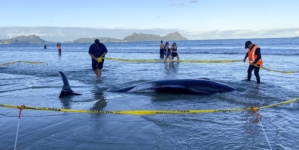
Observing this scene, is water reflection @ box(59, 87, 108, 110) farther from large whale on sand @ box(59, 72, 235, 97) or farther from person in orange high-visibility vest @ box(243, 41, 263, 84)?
person in orange high-visibility vest @ box(243, 41, 263, 84)

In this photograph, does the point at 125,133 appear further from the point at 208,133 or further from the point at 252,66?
the point at 252,66

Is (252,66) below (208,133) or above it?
above

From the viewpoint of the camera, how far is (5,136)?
534 cm

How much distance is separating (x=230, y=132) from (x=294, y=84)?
6.94 meters

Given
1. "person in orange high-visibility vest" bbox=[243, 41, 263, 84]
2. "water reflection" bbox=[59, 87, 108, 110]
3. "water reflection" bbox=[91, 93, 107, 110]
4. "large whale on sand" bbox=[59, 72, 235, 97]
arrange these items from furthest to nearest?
1. "person in orange high-visibility vest" bbox=[243, 41, 263, 84]
2. "large whale on sand" bbox=[59, 72, 235, 97]
3. "water reflection" bbox=[59, 87, 108, 110]
4. "water reflection" bbox=[91, 93, 107, 110]

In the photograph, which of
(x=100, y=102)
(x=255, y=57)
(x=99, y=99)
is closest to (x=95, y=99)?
(x=99, y=99)

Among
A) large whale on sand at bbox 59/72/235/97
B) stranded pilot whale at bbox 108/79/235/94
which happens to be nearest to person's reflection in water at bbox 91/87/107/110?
large whale on sand at bbox 59/72/235/97

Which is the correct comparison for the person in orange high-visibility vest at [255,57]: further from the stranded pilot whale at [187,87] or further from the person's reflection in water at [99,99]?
the person's reflection in water at [99,99]

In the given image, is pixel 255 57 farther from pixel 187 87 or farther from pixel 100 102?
pixel 100 102

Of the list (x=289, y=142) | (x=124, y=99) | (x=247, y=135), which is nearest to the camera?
(x=289, y=142)

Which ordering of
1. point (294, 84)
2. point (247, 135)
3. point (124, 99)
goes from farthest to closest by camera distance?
point (294, 84)
point (124, 99)
point (247, 135)

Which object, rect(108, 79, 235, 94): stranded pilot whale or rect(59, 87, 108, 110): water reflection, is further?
rect(108, 79, 235, 94): stranded pilot whale

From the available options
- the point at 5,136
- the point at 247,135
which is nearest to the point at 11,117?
the point at 5,136

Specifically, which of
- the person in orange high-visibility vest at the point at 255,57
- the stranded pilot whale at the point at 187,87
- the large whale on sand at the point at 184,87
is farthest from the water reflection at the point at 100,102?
the person in orange high-visibility vest at the point at 255,57
